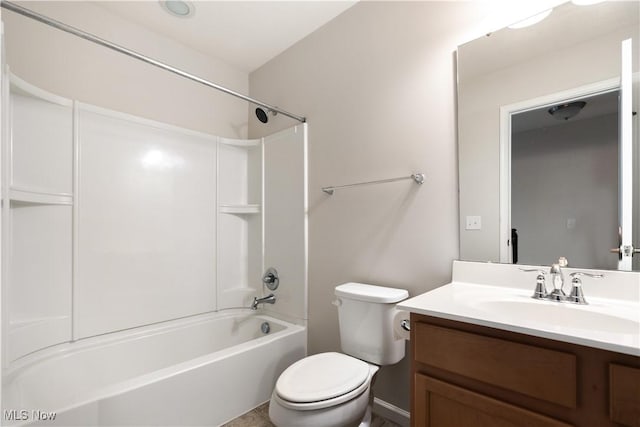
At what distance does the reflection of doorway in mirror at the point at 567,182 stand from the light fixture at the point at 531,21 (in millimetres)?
372

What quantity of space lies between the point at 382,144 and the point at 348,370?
1202 mm

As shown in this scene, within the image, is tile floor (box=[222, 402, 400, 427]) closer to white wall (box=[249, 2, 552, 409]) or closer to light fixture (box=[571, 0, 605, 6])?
white wall (box=[249, 2, 552, 409])

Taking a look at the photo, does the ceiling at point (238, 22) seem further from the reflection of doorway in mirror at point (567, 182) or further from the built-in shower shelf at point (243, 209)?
the reflection of doorway in mirror at point (567, 182)

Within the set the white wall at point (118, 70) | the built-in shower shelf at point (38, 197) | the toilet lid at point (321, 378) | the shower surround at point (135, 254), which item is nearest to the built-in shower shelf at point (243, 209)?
the shower surround at point (135, 254)

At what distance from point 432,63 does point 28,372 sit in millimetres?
2532

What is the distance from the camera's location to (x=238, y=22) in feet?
6.64

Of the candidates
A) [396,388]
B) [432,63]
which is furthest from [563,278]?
[432,63]

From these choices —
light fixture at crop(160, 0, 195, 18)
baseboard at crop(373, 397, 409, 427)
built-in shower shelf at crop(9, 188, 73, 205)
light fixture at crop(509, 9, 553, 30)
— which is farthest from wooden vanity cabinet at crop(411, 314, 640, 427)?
light fixture at crop(160, 0, 195, 18)

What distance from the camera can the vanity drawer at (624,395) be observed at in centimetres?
66

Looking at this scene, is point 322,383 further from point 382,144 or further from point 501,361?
point 382,144

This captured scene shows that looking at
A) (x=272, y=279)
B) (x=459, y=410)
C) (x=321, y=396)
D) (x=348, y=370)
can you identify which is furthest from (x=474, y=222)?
(x=272, y=279)

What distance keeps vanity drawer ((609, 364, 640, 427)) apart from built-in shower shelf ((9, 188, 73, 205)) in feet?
7.69

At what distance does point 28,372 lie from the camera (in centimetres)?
143

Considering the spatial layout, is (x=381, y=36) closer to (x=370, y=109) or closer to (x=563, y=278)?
(x=370, y=109)
